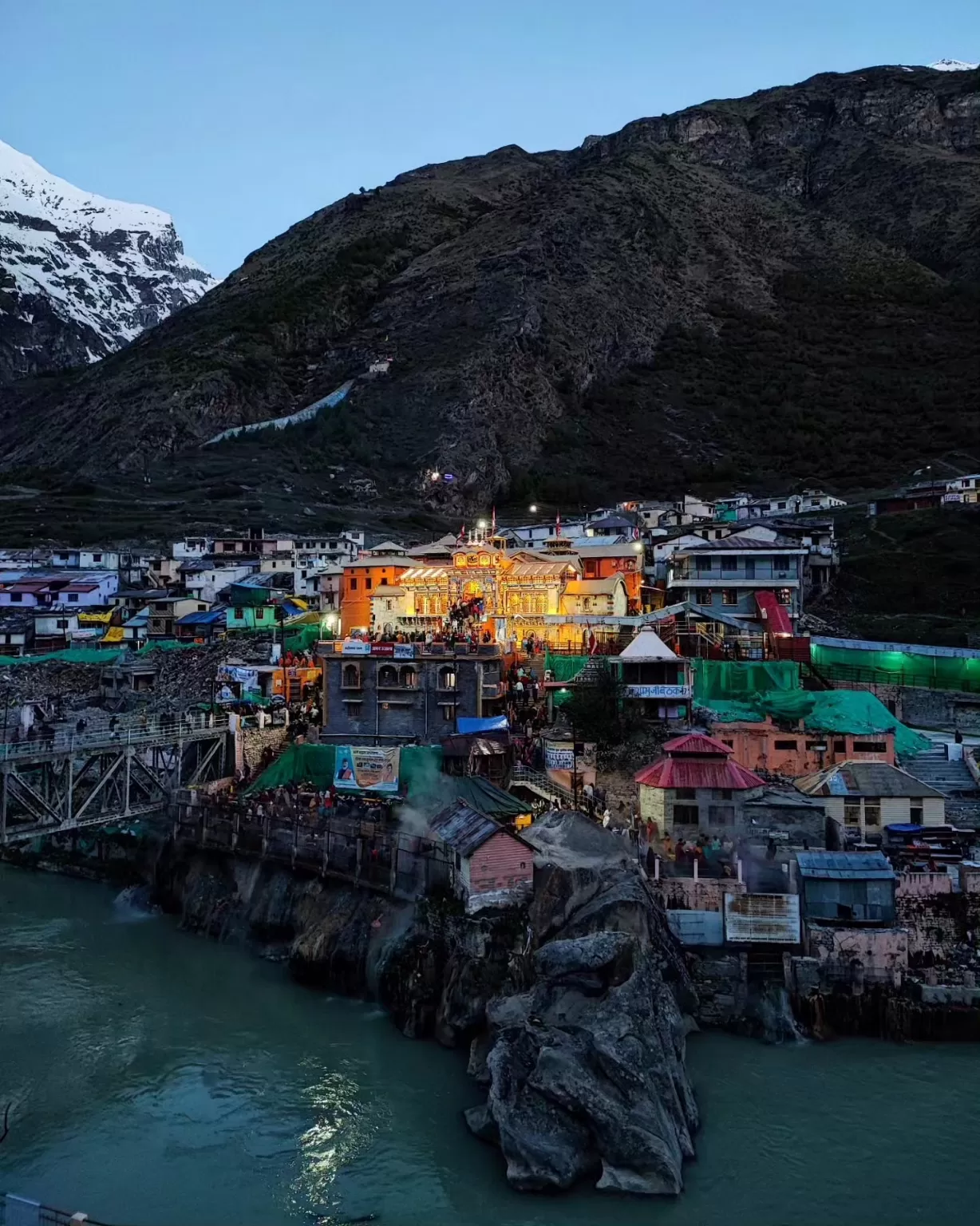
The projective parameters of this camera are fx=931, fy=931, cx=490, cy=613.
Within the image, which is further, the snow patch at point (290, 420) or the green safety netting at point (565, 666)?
the snow patch at point (290, 420)

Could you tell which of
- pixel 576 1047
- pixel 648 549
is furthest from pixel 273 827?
pixel 648 549

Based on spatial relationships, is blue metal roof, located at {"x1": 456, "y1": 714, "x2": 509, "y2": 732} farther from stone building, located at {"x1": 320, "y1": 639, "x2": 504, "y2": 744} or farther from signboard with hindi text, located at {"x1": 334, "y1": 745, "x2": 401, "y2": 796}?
signboard with hindi text, located at {"x1": 334, "y1": 745, "x2": 401, "y2": 796}

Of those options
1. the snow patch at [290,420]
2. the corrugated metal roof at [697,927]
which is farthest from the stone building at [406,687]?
the snow patch at [290,420]

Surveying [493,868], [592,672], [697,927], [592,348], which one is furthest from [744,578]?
[592,348]

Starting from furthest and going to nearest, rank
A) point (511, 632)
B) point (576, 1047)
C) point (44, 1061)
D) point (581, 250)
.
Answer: point (581, 250) → point (511, 632) → point (44, 1061) → point (576, 1047)

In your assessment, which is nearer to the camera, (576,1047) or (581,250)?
(576,1047)

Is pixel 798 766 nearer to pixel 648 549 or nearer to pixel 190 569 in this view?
pixel 648 549

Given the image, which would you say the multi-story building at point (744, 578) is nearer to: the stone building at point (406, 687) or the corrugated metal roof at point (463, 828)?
the stone building at point (406, 687)
